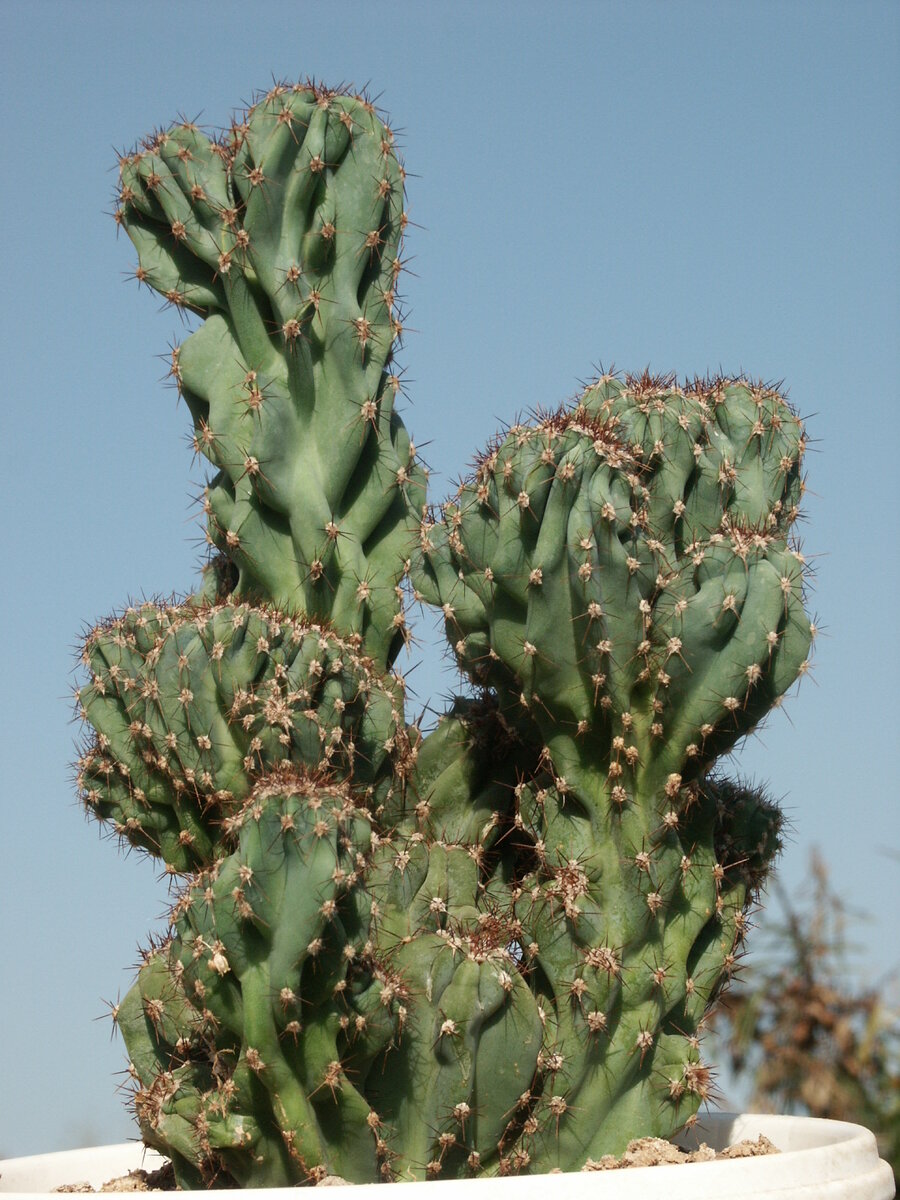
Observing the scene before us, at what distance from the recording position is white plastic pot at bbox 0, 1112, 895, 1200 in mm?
4996

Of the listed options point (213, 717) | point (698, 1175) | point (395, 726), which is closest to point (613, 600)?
point (395, 726)

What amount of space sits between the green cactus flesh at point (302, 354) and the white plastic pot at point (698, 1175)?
7.19 feet

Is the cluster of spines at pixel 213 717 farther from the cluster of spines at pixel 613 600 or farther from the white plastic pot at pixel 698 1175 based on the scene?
the white plastic pot at pixel 698 1175

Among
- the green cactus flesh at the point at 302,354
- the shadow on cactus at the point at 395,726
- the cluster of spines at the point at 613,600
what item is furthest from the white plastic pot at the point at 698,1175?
the green cactus flesh at the point at 302,354

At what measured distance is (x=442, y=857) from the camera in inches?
238

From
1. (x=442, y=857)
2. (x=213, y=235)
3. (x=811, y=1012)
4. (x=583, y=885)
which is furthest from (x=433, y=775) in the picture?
(x=811, y=1012)

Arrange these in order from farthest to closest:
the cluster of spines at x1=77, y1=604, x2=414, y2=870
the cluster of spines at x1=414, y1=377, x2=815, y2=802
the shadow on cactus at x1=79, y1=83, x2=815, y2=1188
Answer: the cluster of spines at x1=77, y1=604, x2=414, y2=870 → the cluster of spines at x1=414, y1=377, x2=815, y2=802 → the shadow on cactus at x1=79, y1=83, x2=815, y2=1188

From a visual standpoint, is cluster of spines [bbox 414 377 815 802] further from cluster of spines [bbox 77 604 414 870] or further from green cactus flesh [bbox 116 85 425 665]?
cluster of spines [bbox 77 604 414 870]

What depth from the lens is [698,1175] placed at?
5230 millimetres

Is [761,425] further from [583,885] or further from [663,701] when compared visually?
[583,885]

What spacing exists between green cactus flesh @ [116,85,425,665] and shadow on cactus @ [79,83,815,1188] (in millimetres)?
14

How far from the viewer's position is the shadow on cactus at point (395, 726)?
536 centimetres

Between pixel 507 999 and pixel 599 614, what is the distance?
1.41m

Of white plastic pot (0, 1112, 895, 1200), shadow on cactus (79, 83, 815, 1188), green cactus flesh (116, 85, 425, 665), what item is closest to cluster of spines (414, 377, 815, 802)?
shadow on cactus (79, 83, 815, 1188)
